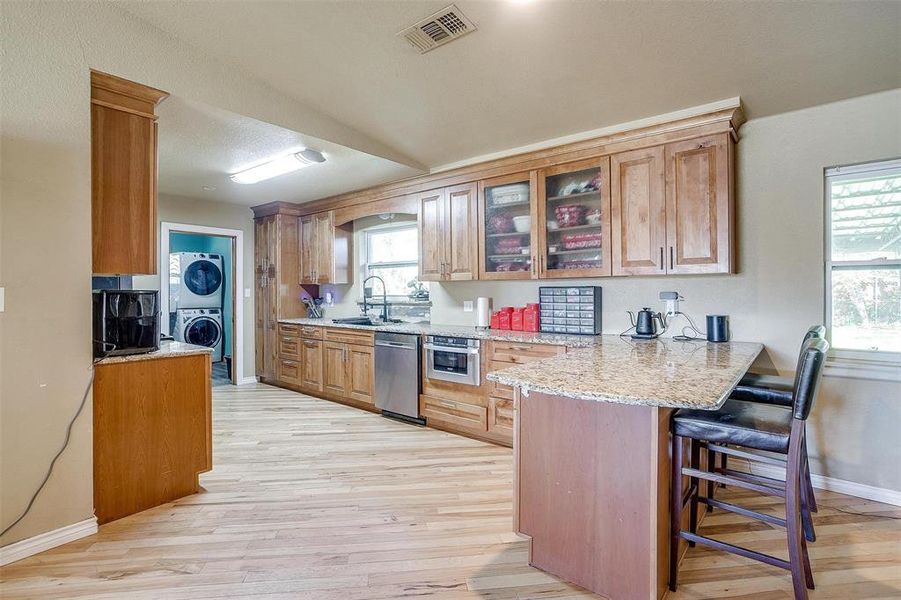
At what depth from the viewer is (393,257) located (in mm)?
5043

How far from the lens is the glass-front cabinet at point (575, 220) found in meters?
3.11

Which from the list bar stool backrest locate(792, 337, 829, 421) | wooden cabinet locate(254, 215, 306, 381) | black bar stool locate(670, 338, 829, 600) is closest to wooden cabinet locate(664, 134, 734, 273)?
black bar stool locate(670, 338, 829, 600)

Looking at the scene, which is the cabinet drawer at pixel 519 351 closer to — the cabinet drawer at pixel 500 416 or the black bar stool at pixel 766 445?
the cabinet drawer at pixel 500 416

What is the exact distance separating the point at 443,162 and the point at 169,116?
2172mm

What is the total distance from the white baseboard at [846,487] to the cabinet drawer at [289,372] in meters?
4.44

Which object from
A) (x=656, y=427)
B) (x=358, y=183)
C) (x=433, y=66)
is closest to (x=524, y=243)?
(x=433, y=66)

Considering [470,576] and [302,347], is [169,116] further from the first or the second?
[470,576]

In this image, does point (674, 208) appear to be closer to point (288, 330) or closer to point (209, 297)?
point (288, 330)

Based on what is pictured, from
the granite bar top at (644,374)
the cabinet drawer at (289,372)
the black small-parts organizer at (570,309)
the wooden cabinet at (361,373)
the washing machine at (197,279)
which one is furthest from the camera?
the washing machine at (197,279)

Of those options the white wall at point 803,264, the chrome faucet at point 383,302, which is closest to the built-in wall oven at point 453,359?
the chrome faucet at point 383,302

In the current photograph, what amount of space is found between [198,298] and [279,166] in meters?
4.30

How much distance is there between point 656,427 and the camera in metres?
1.49

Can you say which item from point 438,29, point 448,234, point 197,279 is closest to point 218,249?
point 197,279

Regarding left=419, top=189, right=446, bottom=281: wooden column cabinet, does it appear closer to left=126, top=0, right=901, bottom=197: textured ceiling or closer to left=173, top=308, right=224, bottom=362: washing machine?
left=126, top=0, right=901, bottom=197: textured ceiling
